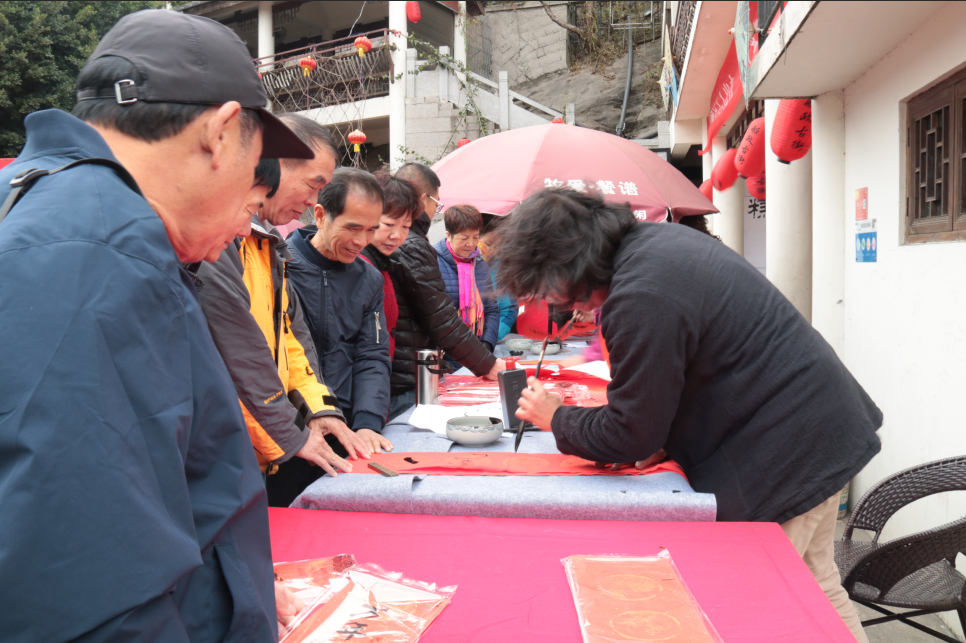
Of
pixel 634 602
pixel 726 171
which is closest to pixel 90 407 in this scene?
pixel 634 602

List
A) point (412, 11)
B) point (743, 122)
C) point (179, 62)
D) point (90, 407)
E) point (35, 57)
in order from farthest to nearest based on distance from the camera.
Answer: point (35, 57), point (412, 11), point (743, 122), point (179, 62), point (90, 407)

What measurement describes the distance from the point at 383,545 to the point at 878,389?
99.0 inches

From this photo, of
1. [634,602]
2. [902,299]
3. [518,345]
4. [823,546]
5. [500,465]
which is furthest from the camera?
[518,345]

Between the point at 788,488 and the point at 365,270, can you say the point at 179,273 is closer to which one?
the point at 788,488

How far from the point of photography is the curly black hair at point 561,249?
1418mm

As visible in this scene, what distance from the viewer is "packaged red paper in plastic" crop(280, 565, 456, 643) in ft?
3.34

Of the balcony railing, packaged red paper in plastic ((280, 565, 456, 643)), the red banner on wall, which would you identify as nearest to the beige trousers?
packaged red paper in plastic ((280, 565, 456, 643))

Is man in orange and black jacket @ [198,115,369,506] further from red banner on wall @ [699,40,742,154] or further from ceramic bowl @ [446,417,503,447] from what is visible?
red banner on wall @ [699,40,742,154]

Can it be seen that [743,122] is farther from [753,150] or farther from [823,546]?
[823,546]

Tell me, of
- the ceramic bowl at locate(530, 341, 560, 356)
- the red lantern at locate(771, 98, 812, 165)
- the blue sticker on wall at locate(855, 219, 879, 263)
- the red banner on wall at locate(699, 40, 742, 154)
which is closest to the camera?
the red banner on wall at locate(699, 40, 742, 154)

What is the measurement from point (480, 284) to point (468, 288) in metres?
0.19

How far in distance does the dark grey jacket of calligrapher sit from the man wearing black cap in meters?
0.83

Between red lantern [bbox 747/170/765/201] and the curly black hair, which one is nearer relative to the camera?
the curly black hair

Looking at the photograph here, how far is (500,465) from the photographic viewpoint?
1676mm
